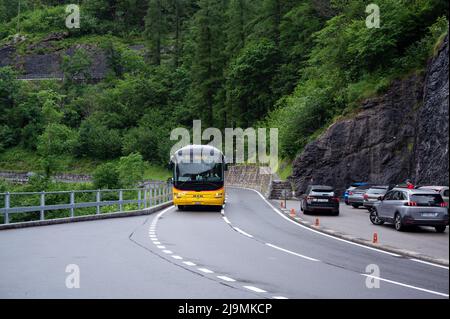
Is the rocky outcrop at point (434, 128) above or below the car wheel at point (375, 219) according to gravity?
above

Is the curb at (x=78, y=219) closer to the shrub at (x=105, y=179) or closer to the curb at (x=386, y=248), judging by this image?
the curb at (x=386, y=248)

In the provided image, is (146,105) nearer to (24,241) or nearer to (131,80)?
(131,80)

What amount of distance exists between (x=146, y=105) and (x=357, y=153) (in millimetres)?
63974

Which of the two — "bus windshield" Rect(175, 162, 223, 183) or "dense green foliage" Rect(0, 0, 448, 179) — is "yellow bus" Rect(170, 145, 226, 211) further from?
"dense green foliage" Rect(0, 0, 448, 179)

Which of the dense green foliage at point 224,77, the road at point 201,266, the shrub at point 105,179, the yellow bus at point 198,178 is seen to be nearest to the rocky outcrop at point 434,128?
the dense green foliage at point 224,77

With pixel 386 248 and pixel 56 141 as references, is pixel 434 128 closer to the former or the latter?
pixel 386 248

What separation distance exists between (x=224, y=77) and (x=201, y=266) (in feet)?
252

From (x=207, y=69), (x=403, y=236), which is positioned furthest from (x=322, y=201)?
(x=207, y=69)

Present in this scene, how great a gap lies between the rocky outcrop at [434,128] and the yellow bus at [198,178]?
12.0 meters

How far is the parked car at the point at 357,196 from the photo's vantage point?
37.2 metres

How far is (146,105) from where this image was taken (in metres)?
102

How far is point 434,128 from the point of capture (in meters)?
33.6

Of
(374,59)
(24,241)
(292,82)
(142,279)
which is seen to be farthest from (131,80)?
(142,279)

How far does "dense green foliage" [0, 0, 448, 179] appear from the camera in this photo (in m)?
45.3
